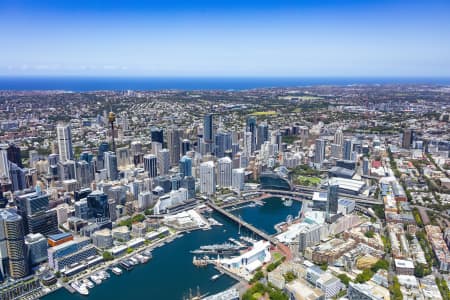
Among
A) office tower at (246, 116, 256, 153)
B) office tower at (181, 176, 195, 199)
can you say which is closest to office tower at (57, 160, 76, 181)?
office tower at (181, 176, 195, 199)

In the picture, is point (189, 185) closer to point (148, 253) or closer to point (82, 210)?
point (82, 210)

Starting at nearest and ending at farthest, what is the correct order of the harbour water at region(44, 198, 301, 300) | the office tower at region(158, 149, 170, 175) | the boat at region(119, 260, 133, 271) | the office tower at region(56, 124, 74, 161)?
the harbour water at region(44, 198, 301, 300)
the boat at region(119, 260, 133, 271)
the office tower at region(158, 149, 170, 175)
the office tower at region(56, 124, 74, 161)

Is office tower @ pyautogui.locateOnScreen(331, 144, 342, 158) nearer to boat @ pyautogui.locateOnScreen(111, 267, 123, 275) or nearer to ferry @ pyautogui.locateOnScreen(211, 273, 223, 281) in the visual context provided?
ferry @ pyautogui.locateOnScreen(211, 273, 223, 281)

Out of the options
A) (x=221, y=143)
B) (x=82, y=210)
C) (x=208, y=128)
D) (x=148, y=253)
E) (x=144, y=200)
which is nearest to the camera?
(x=148, y=253)

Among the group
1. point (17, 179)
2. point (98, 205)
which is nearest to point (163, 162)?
point (98, 205)

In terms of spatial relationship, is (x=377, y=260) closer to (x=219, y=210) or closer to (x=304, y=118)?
(x=219, y=210)
